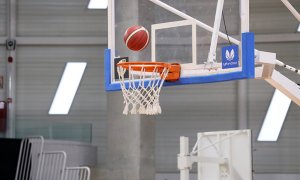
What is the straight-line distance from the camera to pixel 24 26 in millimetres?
17969

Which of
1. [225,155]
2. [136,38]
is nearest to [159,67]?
[136,38]

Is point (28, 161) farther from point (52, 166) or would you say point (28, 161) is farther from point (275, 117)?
point (275, 117)

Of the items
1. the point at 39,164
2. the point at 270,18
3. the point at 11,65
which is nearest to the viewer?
the point at 39,164

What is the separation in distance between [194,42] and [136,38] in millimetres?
685

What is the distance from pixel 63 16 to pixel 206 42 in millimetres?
10874

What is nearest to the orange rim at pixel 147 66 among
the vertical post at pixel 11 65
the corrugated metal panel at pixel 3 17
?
the vertical post at pixel 11 65

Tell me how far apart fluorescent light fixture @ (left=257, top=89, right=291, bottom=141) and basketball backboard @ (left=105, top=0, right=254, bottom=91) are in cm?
962

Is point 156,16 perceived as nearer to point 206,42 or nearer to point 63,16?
point 206,42

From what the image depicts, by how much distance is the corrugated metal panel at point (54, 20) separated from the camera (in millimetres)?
17938

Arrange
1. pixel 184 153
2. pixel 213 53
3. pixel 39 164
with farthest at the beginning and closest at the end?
pixel 39 164 < pixel 184 153 < pixel 213 53

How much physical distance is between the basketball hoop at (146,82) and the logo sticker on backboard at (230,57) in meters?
0.71

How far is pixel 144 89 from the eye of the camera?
7766mm

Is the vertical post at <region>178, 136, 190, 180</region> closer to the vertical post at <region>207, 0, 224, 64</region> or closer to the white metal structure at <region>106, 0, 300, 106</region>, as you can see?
the white metal structure at <region>106, 0, 300, 106</region>

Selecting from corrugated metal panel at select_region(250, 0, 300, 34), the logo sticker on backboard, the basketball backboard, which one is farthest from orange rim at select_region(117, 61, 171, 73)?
corrugated metal panel at select_region(250, 0, 300, 34)
